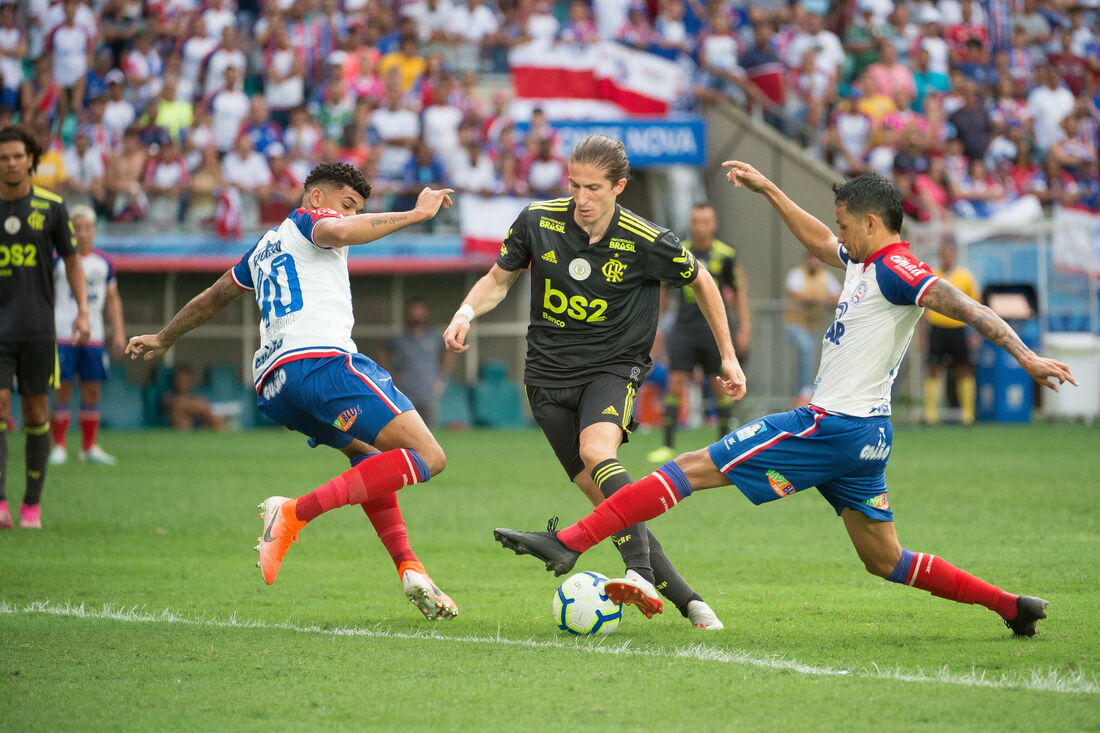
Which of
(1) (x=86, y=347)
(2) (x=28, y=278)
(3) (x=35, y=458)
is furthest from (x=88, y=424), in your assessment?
(2) (x=28, y=278)

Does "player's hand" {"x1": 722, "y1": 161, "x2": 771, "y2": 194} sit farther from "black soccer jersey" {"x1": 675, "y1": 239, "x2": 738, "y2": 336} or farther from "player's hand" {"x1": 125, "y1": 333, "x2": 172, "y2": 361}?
"black soccer jersey" {"x1": 675, "y1": 239, "x2": 738, "y2": 336}

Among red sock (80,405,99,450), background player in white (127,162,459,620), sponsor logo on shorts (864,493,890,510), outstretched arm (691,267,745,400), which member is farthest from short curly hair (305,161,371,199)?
red sock (80,405,99,450)

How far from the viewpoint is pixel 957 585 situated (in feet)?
21.2

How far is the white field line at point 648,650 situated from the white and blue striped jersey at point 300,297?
124 cm

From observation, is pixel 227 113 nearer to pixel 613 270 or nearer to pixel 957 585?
pixel 613 270

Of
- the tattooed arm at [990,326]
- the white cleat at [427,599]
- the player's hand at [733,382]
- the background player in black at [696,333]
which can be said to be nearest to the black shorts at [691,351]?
the background player in black at [696,333]

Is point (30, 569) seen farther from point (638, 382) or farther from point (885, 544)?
point (885, 544)

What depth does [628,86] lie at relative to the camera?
23516 mm

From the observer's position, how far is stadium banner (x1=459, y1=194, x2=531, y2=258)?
21.7 meters

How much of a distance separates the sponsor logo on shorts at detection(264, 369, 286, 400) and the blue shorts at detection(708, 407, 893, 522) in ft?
6.89

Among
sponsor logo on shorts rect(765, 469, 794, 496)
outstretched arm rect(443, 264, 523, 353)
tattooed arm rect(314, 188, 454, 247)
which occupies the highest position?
tattooed arm rect(314, 188, 454, 247)

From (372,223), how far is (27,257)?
462cm

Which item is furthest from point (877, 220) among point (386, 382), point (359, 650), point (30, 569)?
point (30, 569)

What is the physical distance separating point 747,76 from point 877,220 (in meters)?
19.1
